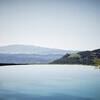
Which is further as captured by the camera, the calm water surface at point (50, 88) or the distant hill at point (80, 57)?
the distant hill at point (80, 57)

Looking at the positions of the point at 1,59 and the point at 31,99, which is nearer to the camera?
the point at 31,99

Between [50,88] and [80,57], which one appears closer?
[50,88]

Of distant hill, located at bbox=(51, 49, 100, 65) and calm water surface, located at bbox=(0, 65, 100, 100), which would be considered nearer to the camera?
calm water surface, located at bbox=(0, 65, 100, 100)

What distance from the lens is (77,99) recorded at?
1110 cm

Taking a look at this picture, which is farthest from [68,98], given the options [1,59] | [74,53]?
[1,59]

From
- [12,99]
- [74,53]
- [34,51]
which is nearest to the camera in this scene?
[12,99]

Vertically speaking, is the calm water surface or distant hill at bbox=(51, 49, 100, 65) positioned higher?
distant hill at bbox=(51, 49, 100, 65)

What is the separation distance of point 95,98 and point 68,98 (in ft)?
4.71

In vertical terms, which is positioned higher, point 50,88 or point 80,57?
point 80,57

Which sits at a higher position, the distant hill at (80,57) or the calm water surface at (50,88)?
the distant hill at (80,57)

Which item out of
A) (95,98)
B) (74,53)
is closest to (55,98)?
(95,98)

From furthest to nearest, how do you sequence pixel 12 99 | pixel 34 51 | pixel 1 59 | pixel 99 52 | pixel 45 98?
pixel 34 51, pixel 1 59, pixel 99 52, pixel 45 98, pixel 12 99

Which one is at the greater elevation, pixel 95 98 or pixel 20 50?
pixel 20 50

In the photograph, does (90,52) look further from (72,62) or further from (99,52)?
(72,62)
